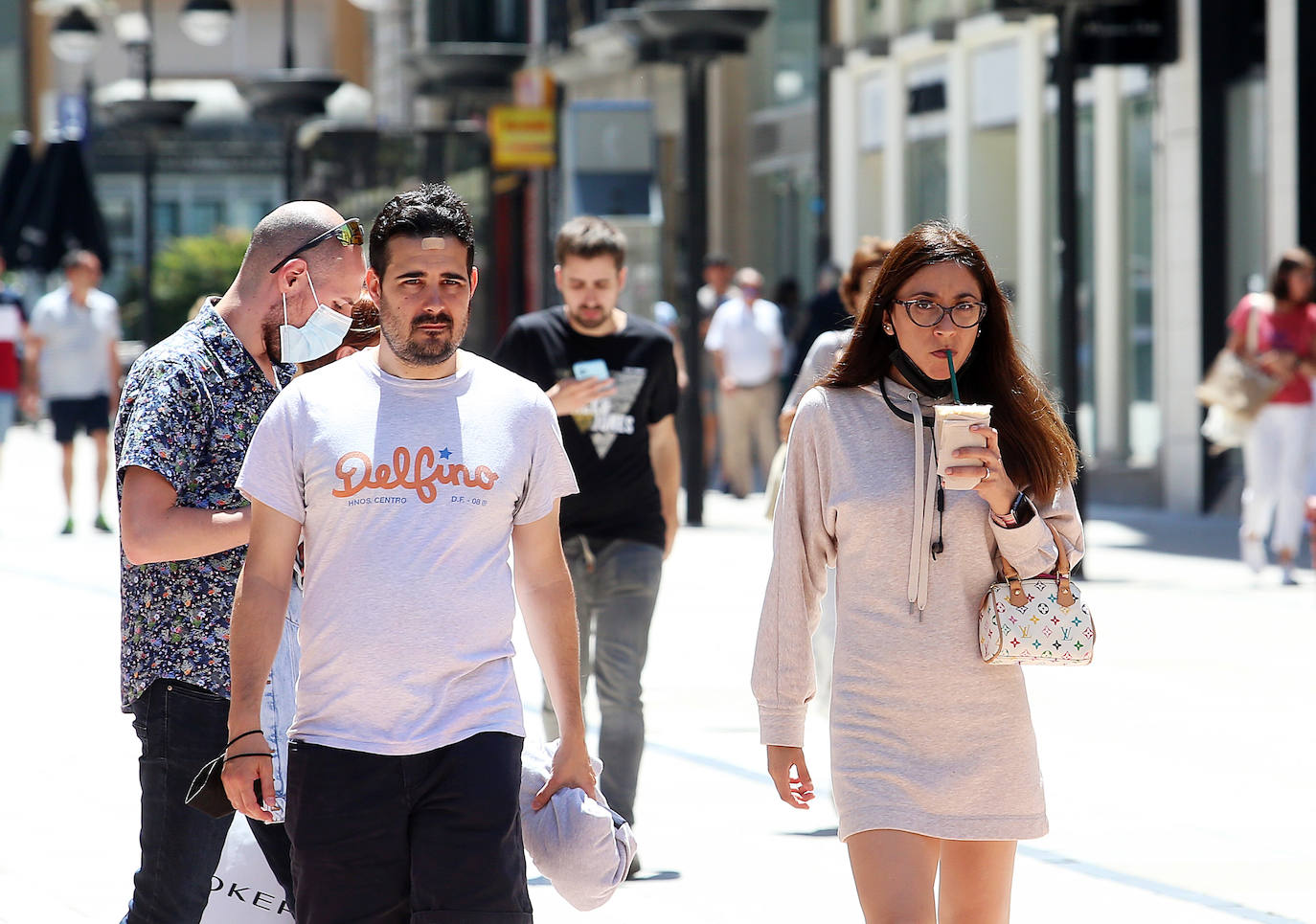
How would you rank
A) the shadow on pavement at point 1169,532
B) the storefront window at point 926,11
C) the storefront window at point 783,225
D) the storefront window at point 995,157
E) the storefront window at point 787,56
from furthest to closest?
the storefront window at point 787,56
the storefront window at point 783,225
the storefront window at point 926,11
the storefront window at point 995,157
the shadow on pavement at point 1169,532

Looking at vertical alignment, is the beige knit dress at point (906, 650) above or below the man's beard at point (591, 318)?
below

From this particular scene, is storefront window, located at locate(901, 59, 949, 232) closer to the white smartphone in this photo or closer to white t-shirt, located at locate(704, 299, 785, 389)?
white t-shirt, located at locate(704, 299, 785, 389)

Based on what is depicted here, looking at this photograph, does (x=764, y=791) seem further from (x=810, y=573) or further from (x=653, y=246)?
(x=653, y=246)

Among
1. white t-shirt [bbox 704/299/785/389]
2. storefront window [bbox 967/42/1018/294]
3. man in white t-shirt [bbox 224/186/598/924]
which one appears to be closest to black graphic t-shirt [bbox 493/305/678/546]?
man in white t-shirt [bbox 224/186/598/924]

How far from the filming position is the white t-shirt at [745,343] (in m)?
20.3

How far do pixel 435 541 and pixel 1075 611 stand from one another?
1179 millimetres

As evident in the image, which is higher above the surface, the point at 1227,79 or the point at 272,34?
the point at 272,34

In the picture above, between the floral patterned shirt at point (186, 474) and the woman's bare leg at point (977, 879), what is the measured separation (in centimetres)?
142

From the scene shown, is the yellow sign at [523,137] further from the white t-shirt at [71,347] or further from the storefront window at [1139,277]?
the white t-shirt at [71,347]

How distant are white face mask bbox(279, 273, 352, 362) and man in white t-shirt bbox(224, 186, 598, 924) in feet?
1.18

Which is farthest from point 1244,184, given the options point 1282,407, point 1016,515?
point 1016,515

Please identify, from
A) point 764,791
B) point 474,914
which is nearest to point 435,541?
point 474,914

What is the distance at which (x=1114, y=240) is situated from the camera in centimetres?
1925

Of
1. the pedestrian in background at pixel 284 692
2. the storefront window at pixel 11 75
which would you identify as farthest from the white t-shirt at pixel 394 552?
the storefront window at pixel 11 75
